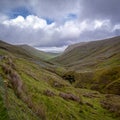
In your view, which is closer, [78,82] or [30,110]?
[30,110]

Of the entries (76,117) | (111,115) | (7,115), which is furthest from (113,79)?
(7,115)

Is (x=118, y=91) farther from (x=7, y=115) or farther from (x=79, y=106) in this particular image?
(x=7, y=115)

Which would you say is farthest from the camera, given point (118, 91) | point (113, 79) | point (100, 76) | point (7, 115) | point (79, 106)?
point (100, 76)

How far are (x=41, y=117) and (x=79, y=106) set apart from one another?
1208 centimetres

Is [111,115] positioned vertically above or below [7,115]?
below

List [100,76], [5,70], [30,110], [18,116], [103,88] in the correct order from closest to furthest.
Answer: [18,116], [30,110], [5,70], [103,88], [100,76]

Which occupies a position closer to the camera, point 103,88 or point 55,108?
point 55,108

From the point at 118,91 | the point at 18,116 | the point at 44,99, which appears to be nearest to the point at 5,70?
the point at 44,99

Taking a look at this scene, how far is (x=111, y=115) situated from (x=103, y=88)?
34.4 metres

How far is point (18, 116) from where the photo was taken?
488 inches

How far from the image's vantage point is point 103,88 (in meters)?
63.2

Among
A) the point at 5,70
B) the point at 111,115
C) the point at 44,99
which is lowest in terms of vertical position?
the point at 111,115

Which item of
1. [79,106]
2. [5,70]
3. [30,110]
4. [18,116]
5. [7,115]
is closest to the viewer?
[7,115]

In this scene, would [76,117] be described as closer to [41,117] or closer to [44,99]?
[44,99]
